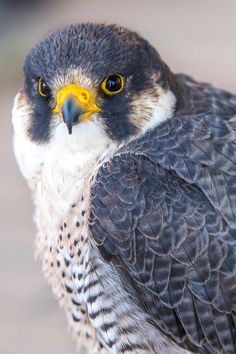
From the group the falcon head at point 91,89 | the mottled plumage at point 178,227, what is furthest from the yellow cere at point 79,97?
the mottled plumage at point 178,227

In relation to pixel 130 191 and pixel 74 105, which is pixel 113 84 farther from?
pixel 130 191

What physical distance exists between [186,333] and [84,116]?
1010 millimetres

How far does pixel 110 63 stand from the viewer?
441 centimetres

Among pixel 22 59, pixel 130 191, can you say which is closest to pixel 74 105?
pixel 130 191

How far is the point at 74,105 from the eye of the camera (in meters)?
4.25

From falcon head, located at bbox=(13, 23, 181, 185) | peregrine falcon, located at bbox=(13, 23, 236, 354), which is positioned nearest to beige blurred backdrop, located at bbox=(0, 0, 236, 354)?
peregrine falcon, located at bbox=(13, 23, 236, 354)

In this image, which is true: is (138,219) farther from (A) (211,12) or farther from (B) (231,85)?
(A) (211,12)

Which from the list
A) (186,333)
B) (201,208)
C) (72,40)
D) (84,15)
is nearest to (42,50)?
(72,40)

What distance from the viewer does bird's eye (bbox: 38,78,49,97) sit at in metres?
4.44

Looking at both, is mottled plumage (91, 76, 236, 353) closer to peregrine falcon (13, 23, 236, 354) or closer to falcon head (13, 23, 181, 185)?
peregrine falcon (13, 23, 236, 354)

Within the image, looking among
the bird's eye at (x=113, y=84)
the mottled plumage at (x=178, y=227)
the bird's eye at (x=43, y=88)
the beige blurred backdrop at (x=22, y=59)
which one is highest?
the bird's eye at (x=43, y=88)

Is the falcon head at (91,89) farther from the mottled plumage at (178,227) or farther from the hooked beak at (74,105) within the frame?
the mottled plumage at (178,227)

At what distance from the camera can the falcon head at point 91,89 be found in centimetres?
437

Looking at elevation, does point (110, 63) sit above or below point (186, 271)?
above
